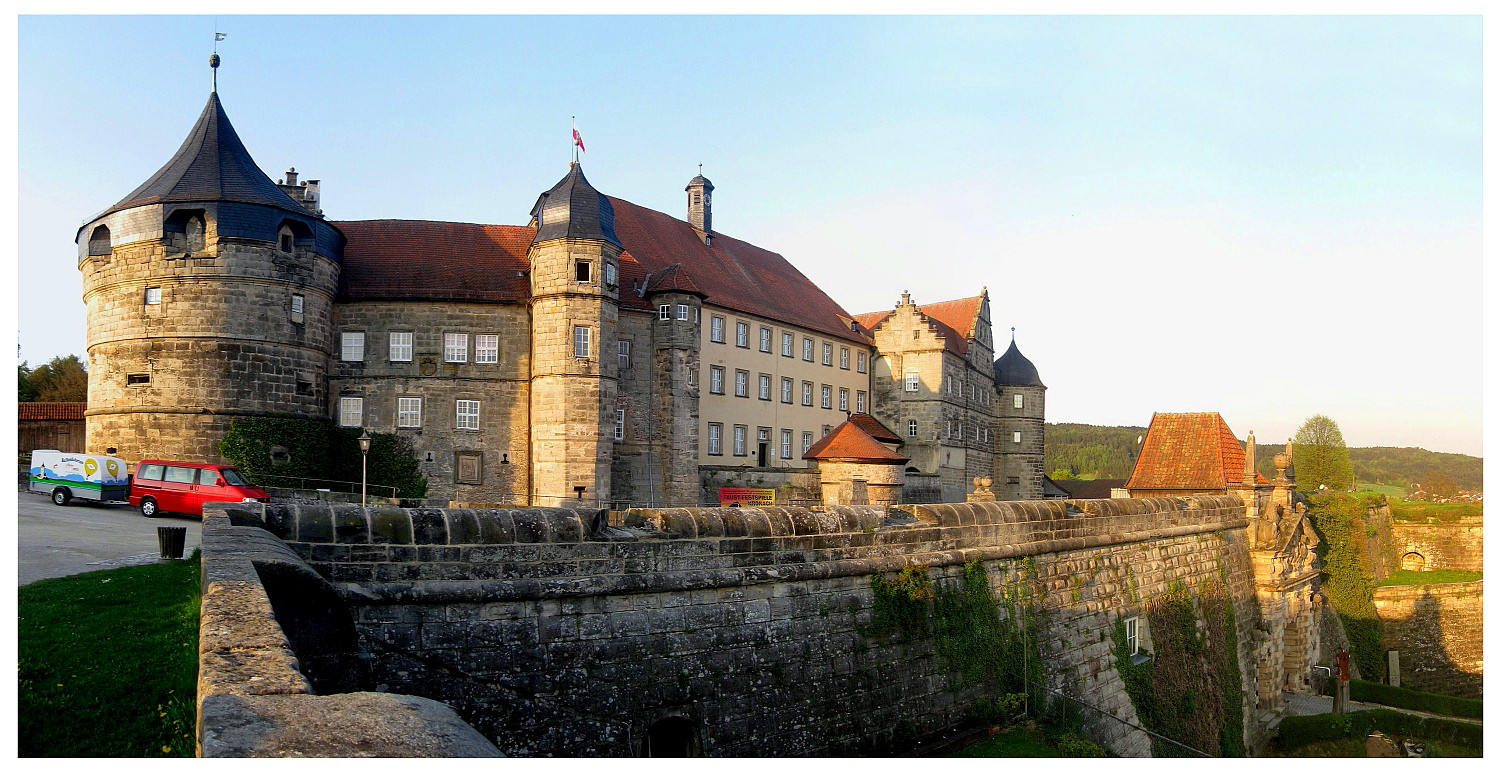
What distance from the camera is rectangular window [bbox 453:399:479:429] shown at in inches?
1174

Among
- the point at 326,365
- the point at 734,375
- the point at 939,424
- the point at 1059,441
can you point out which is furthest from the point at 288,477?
the point at 1059,441

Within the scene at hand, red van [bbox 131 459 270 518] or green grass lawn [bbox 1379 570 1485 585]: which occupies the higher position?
red van [bbox 131 459 270 518]

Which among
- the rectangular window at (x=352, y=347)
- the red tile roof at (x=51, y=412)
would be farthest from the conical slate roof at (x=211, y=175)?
the red tile roof at (x=51, y=412)

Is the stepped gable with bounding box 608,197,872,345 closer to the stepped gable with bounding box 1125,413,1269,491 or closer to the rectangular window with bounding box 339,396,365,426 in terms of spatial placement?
the rectangular window with bounding box 339,396,365,426

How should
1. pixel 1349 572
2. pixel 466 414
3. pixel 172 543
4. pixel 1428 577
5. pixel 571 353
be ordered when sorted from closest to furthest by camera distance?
pixel 172 543, pixel 1349 572, pixel 571 353, pixel 466 414, pixel 1428 577

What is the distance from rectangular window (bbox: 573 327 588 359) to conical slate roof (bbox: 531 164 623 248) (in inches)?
114

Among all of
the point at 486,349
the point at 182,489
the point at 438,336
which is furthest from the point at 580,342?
the point at 182,489

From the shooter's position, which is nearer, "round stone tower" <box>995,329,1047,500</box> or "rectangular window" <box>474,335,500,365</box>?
"rectangular window" <box>474,335,500,365</box>

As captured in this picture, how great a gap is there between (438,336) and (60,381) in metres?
27.7

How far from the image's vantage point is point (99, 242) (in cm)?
2692

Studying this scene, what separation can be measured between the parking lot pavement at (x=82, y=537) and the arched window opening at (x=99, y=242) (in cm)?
731

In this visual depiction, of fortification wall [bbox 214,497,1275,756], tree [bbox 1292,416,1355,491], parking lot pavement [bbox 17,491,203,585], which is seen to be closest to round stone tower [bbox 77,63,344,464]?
parking lot pavement [bbox 17,491,203,585]

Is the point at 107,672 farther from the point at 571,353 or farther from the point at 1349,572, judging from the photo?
the point at 1349,572

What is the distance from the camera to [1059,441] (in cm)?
10719
